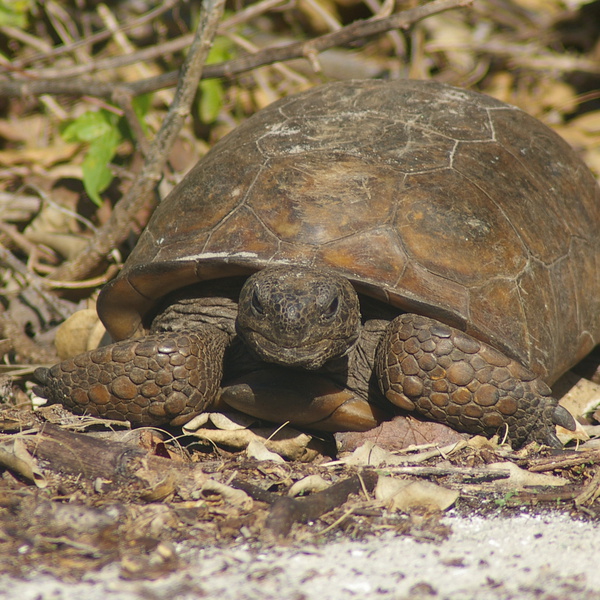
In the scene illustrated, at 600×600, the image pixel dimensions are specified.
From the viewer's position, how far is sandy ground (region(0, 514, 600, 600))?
2.00 meters

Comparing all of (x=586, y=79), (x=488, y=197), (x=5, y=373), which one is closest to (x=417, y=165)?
(x=488, y=197)

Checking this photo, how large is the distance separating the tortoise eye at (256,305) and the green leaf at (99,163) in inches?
98.0

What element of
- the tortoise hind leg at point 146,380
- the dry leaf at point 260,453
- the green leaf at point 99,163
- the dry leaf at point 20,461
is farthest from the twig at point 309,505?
the green leaf at point 99,163

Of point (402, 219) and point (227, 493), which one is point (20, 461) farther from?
point (402, 219)

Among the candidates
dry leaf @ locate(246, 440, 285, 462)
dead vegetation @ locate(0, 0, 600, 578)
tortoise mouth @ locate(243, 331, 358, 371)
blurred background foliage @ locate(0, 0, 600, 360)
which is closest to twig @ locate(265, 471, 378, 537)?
dead vegetation @ locate(0, 0, 600, 578)

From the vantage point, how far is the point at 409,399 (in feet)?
11.1

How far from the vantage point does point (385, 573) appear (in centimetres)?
213

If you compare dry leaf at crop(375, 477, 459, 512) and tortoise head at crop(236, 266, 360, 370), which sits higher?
tortoise head at crop(236, 266, 360, 370)

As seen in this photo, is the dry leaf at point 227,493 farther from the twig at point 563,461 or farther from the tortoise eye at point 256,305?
the twig at point 563,461

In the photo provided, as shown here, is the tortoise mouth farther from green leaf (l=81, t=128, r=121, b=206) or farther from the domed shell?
green leaf (l=81, t=128, r=121, b=206)

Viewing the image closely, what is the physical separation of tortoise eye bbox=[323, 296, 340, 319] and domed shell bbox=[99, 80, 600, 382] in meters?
0.18

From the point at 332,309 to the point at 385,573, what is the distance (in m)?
1.32

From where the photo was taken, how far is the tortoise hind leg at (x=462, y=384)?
331cm

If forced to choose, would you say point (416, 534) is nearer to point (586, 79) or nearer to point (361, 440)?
point (361, 440)
